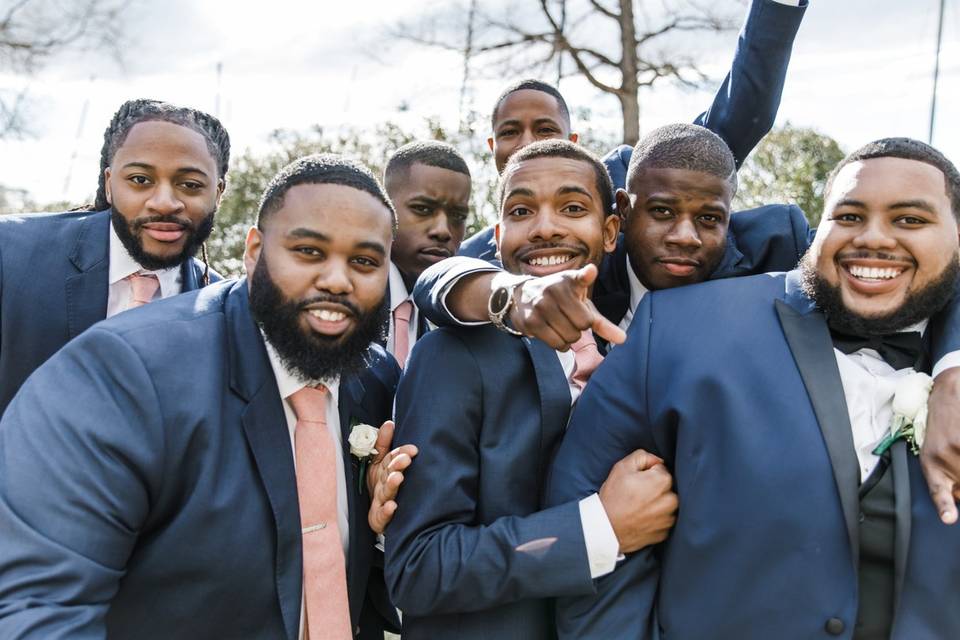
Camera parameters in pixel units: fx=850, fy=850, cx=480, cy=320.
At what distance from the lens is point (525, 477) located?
8.91 ft

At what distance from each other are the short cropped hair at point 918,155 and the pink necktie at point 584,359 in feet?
3.54

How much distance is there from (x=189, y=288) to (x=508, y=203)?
1.87m

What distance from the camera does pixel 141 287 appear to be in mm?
4086

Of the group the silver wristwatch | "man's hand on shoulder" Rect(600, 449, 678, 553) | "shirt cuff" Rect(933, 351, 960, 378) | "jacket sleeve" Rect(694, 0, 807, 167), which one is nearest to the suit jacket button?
"man's hand on shoulder" Rect(600, 449, 678, 553)

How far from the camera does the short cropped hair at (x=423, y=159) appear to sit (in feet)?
16.3

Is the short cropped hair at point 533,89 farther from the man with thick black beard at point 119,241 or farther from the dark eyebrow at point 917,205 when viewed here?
the dark eyebrow at point 917,205

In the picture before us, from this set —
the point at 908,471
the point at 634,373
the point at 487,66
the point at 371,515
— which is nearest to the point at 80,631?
the point at 371,515

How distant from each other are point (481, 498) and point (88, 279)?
2.23m

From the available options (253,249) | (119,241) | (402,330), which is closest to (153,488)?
(253,249)

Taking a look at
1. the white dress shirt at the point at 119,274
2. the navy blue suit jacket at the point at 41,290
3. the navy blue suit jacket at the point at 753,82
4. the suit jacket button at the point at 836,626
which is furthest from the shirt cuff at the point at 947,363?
the navy blue suit jacket at the point at 41,290

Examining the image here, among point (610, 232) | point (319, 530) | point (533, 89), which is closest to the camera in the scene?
point (319, 530)

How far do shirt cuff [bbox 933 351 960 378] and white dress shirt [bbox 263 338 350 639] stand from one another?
195 cm

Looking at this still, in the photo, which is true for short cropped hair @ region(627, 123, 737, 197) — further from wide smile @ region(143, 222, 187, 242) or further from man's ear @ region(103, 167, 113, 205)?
man's ear @ region(103, 167, 113, 205)

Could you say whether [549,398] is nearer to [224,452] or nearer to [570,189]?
[570,189]
